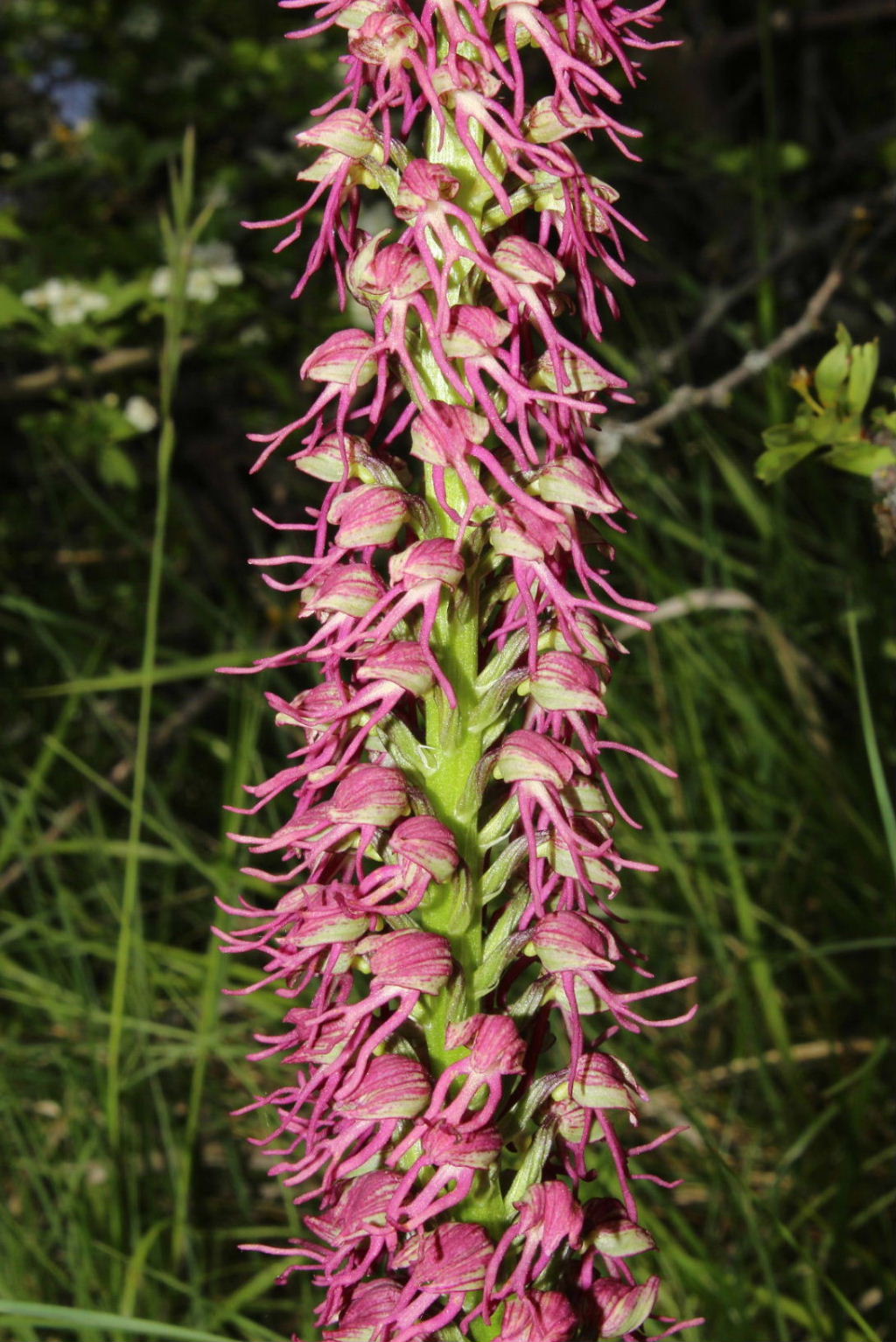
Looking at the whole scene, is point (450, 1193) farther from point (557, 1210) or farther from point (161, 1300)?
point (161, 1300)

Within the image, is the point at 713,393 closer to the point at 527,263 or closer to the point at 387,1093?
the point at 527,263

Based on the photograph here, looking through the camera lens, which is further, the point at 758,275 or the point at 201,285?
the point at 201,285

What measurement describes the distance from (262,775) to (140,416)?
1.08 meters

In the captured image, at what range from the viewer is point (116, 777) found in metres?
2.39

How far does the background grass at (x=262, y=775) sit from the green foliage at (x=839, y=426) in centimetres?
12

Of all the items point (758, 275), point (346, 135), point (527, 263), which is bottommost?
point (527, 263)

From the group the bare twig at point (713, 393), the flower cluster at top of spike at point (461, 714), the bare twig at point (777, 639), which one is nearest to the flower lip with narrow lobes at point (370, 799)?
the flower cluster at top of spike at point (461, 714)

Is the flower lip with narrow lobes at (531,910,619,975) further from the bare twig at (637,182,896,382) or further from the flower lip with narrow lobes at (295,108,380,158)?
the bare twig at (637,182,896,382)

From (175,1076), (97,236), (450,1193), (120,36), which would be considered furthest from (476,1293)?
(120,36)

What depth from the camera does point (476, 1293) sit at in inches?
32.2

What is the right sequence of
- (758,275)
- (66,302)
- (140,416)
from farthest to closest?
(140,416)
(66,302)
(758,275)

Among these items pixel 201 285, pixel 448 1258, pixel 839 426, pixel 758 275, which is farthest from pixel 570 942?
pixel 201 285

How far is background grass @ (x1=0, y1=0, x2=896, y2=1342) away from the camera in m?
1.46

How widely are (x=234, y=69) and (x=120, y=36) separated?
1.61 ft
